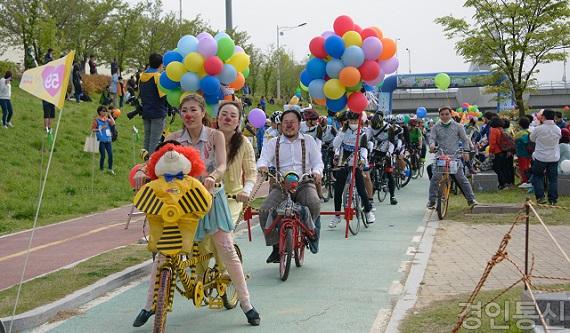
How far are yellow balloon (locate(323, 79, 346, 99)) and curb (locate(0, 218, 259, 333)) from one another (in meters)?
3.37

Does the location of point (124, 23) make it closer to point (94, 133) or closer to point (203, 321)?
point (94, 133)

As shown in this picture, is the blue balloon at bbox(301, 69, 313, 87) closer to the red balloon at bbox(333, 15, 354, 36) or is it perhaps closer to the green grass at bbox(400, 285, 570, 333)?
the red balloon at bbox(333, 15, 354, 36)

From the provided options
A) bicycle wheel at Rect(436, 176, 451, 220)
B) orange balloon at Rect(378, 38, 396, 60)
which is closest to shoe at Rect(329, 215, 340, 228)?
bicycle wheel at Rect(436, 176, 451, 220)

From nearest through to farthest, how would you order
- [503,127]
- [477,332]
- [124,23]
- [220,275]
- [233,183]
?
1. [477,332]
2. [220,275]
3. [233,183]
4. [503,127]
5. [124,23]

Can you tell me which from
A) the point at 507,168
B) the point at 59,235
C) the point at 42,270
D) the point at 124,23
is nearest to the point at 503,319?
the point at 42,270

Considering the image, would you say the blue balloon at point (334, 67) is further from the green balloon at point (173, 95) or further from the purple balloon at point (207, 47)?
the green balloon at point (173, 95)

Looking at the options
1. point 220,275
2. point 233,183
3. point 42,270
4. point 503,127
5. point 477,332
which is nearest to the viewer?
point 477,332

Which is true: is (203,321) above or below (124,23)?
below

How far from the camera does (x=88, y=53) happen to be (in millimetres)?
42281

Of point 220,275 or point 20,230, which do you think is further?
point 20,230

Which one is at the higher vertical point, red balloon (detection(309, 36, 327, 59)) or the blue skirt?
red balloon (detection(309, 36, 327, 59))

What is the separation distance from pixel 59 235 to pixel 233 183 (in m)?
5.98

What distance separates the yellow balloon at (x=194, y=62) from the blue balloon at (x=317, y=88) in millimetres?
1996

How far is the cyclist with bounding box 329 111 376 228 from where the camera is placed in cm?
1263
